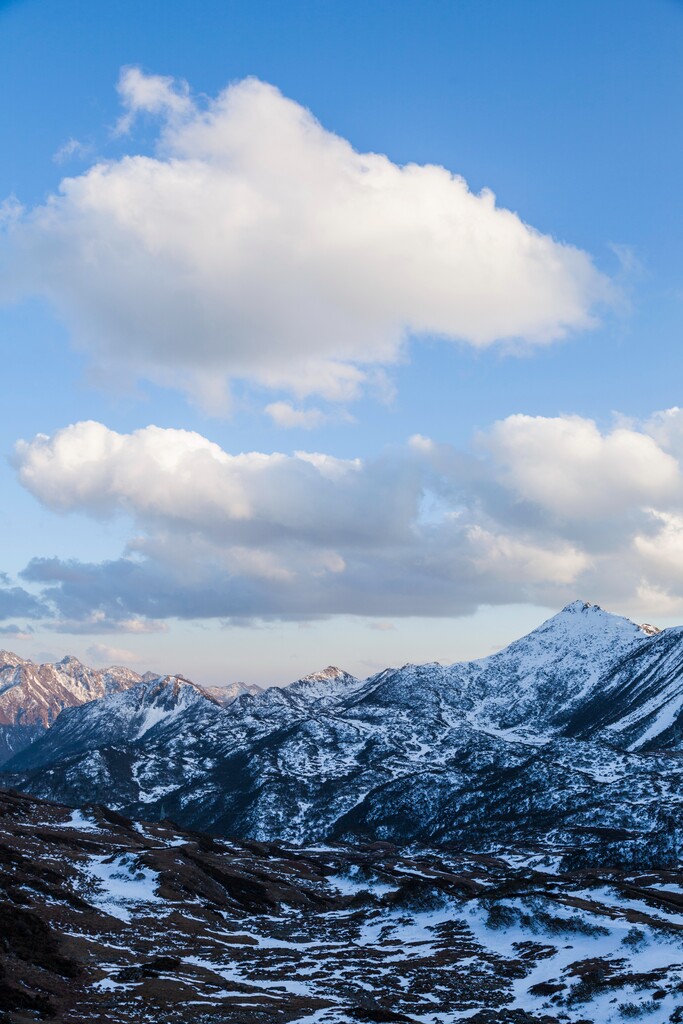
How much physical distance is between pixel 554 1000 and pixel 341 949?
25.9 m

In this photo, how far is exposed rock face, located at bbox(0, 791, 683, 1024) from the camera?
48406 mm

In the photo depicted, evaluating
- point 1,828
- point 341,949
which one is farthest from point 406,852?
point 341,949

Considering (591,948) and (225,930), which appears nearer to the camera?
(591,948)

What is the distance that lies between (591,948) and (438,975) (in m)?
14.5

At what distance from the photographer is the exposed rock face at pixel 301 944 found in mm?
48406

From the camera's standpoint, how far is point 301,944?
74688 mm

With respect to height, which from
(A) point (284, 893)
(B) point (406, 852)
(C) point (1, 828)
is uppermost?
(C) point (1, 828)

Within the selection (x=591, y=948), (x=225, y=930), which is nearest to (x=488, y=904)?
(x=591, y=948)

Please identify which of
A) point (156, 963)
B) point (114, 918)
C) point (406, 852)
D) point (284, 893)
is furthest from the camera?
point (406, 852)

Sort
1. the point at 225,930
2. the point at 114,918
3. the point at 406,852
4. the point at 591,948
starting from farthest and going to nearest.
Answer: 1. the point at 406,852
2. the point at 225,930
3. the point at 114,918
4. the point at 591,948

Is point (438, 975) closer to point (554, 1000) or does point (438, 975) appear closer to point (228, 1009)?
point (554, 1000)

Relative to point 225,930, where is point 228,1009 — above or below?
above

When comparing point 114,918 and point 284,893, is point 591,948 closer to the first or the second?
point 114,918

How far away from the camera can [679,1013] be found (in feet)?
148
